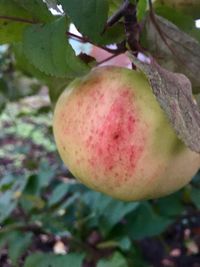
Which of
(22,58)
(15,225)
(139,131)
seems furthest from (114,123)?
(15,225)

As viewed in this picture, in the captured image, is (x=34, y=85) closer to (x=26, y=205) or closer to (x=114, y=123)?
(x=26, y=205)

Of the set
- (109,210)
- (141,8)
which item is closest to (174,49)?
(141,8)

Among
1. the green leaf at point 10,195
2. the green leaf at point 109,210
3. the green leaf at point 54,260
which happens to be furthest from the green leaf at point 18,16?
the green leaf at point 10,195

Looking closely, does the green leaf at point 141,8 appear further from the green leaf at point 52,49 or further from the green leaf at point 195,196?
the green leaf at point 195,196

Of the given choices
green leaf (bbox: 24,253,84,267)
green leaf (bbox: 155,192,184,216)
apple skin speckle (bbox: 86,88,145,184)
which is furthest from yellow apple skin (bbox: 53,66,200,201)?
green leaf (bbox: 155,192,184,216)

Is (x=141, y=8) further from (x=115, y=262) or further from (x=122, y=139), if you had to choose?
(x=115, y=262)

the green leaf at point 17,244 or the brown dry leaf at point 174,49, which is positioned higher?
the brown dry leaf at point 174,49
